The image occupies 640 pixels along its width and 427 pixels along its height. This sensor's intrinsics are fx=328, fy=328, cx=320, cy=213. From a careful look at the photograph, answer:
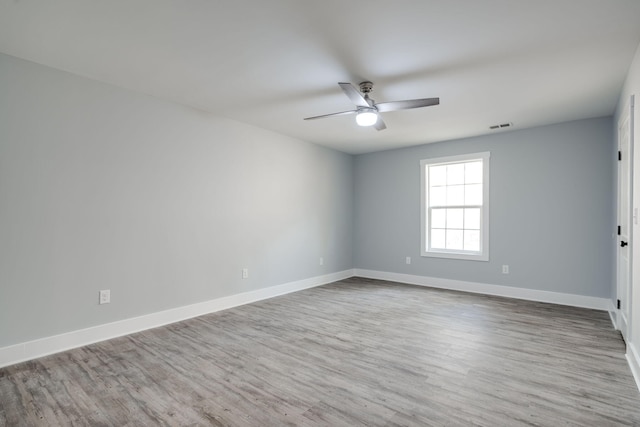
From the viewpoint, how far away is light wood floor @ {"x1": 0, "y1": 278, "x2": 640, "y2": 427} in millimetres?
1962

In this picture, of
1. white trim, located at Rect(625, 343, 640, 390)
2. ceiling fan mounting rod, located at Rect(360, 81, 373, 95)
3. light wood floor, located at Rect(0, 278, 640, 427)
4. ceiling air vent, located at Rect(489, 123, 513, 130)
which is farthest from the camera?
ceiling air vent, located at Rect(489, 123, 513, 130)

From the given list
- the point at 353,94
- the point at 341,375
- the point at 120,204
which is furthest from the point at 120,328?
the point at 353,94

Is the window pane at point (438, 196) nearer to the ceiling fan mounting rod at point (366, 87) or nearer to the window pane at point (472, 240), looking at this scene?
the window pane at point (472, 240)

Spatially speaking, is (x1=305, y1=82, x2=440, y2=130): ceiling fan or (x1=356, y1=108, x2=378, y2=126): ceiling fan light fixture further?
(x1=356, y1=108, x2=378, y2=126): ceiling fan light fixture

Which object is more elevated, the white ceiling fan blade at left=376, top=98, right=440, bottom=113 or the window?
the white ceiling fan blade at left=376, top=98, right=440, bottom=113

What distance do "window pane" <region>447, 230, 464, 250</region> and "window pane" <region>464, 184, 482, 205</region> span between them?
1.74 ft

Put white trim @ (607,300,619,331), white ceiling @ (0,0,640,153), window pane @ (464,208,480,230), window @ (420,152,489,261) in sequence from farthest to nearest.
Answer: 1. window pane @ (464,208,480,230)
2. window @ (420,152,489,261)
3. white trim @ (607,300,619,331)
4. white ceiling @ (0,0,640,153)

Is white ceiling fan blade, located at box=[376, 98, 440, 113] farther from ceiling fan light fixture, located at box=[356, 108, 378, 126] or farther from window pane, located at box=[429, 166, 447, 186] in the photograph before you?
window pane, located at box=[429, 166, 447, 186]

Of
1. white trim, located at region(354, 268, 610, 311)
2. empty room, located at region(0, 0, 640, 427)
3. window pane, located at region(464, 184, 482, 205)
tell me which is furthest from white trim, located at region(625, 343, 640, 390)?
window pane, located at region(464, 184, 482, 205)

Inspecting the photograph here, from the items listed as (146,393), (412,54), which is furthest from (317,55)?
(146,393)

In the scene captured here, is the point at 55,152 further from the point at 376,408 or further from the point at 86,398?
the point at 376,408

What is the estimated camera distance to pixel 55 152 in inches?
115

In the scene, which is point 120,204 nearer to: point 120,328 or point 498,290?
point 120,328

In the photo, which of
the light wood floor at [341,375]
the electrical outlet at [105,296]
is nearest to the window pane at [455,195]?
the light wood floor at [341,375]
